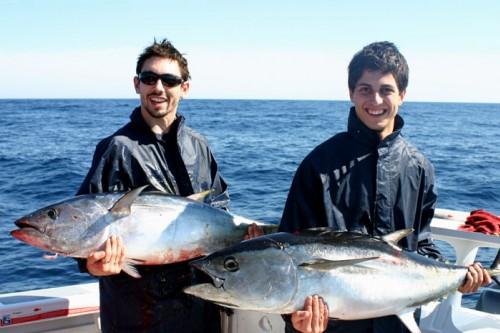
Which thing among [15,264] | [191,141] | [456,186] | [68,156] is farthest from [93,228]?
[68,156]

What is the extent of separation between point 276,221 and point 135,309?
29.3ft

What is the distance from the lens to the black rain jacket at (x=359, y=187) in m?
2.90

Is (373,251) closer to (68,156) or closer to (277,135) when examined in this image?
(68,156)

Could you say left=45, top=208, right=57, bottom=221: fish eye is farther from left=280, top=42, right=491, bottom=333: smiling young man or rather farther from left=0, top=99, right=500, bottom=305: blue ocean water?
left=0, top=99, right=500, bottom=305: blue ocean water

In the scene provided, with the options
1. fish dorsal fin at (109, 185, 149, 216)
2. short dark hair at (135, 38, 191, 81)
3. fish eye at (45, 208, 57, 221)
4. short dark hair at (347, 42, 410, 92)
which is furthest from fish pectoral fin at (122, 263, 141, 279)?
short dark hair at (347, 42, 410, 92)

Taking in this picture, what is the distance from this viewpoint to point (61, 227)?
9.80 feet

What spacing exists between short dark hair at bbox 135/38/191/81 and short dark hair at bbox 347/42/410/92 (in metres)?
1.16

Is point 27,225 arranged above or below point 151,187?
below

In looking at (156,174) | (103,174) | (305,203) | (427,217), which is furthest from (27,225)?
(427,217)

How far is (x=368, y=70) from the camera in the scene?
3.00 meters

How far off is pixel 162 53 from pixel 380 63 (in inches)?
55.5

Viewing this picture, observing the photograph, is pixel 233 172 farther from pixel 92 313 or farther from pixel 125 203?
pixel 125 203

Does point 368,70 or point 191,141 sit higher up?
point 368,70

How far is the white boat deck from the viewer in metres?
4.39
